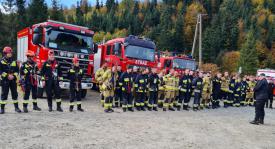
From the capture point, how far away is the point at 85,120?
9.09 metres

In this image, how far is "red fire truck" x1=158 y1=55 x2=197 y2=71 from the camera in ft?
64.7

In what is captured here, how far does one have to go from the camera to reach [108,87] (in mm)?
11375

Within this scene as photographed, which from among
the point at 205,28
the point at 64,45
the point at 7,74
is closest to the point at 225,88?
the point at 64,45

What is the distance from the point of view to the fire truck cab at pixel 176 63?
19719 millimetres

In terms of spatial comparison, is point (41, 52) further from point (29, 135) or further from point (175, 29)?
point (175, 29)

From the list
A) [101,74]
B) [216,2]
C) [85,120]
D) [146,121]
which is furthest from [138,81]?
[216,2]

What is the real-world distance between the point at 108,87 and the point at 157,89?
2.38 m

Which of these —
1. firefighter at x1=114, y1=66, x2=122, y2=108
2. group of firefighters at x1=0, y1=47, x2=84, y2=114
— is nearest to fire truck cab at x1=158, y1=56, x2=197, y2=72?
firefighter at x1=114, y1=66, x2=122, y2=108

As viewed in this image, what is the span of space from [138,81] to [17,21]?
48.4 metres

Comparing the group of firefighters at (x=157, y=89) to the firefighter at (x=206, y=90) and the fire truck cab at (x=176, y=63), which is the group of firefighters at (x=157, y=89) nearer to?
the firefighter at (x=206, y=90)

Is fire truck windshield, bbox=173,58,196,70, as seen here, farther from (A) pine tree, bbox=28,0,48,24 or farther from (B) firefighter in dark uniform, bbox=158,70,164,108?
(A) pine tree, bbox=28,0,48,24

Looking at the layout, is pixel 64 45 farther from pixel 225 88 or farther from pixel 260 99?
pixel 225 88

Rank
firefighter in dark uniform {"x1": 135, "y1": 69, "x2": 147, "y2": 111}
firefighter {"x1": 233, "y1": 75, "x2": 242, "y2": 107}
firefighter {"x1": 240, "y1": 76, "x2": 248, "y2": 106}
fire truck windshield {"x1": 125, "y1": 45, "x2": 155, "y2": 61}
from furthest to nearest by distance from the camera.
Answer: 1. firefighter {"x1": 240, "y1": 76, "x2": 248, "y2": 106}
2. firefighter {"x1": 233, "y1": 75, "x2": 242, "y2": 107}
3. fire truck windshield {"x1": 125, "y1": 45, "x2": 155, "y2": 61}
4. firefighter in dark uniform {"x1": 135, "y1": 69, "x2": 147, "y2": 111}

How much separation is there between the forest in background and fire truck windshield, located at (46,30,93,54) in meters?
37.7
